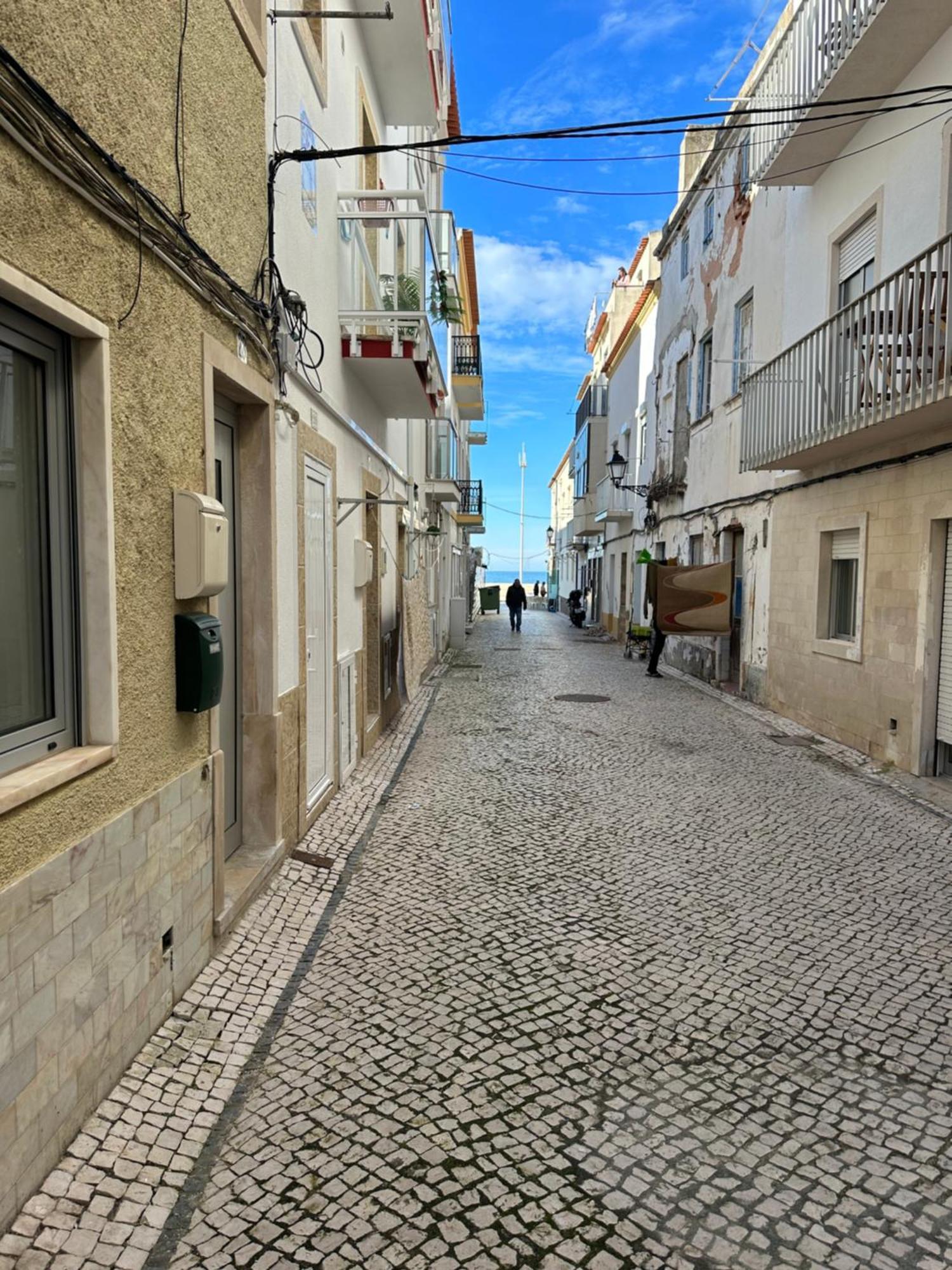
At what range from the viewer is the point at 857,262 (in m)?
9.15

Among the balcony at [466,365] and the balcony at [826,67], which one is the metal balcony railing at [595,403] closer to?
the balcony at [466,365]

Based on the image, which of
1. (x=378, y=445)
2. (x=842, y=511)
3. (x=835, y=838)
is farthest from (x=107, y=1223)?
(x=842, y=511)

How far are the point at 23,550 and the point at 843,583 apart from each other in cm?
935

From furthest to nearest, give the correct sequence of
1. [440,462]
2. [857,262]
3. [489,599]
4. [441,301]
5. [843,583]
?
[489,599]
[440,462]
[843,583]
[857,262]
[441,301]

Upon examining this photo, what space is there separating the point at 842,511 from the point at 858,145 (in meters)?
3.97

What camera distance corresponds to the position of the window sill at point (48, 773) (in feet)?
7.00

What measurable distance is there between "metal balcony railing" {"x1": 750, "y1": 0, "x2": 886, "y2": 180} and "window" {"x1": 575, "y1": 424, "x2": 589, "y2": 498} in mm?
18567

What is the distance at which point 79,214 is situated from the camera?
2449 millimetres

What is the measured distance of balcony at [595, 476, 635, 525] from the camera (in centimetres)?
2305

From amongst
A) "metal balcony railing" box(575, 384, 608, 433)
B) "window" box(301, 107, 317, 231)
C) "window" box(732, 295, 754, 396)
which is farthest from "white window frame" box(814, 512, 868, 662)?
"metal balcony railing" box(575, 384, 608, 433)

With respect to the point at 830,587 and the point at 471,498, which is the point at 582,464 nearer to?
the point at 471,498

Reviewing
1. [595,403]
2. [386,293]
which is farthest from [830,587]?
[595,403]

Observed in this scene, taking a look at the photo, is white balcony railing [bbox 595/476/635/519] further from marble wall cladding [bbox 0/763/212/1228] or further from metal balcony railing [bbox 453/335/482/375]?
marble wall cladding [bbox 0/763/212/1228]

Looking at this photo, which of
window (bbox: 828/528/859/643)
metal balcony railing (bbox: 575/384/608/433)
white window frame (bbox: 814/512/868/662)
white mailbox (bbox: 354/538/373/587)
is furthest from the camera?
metal balcony railing (bbox: 575/384/608/433)
